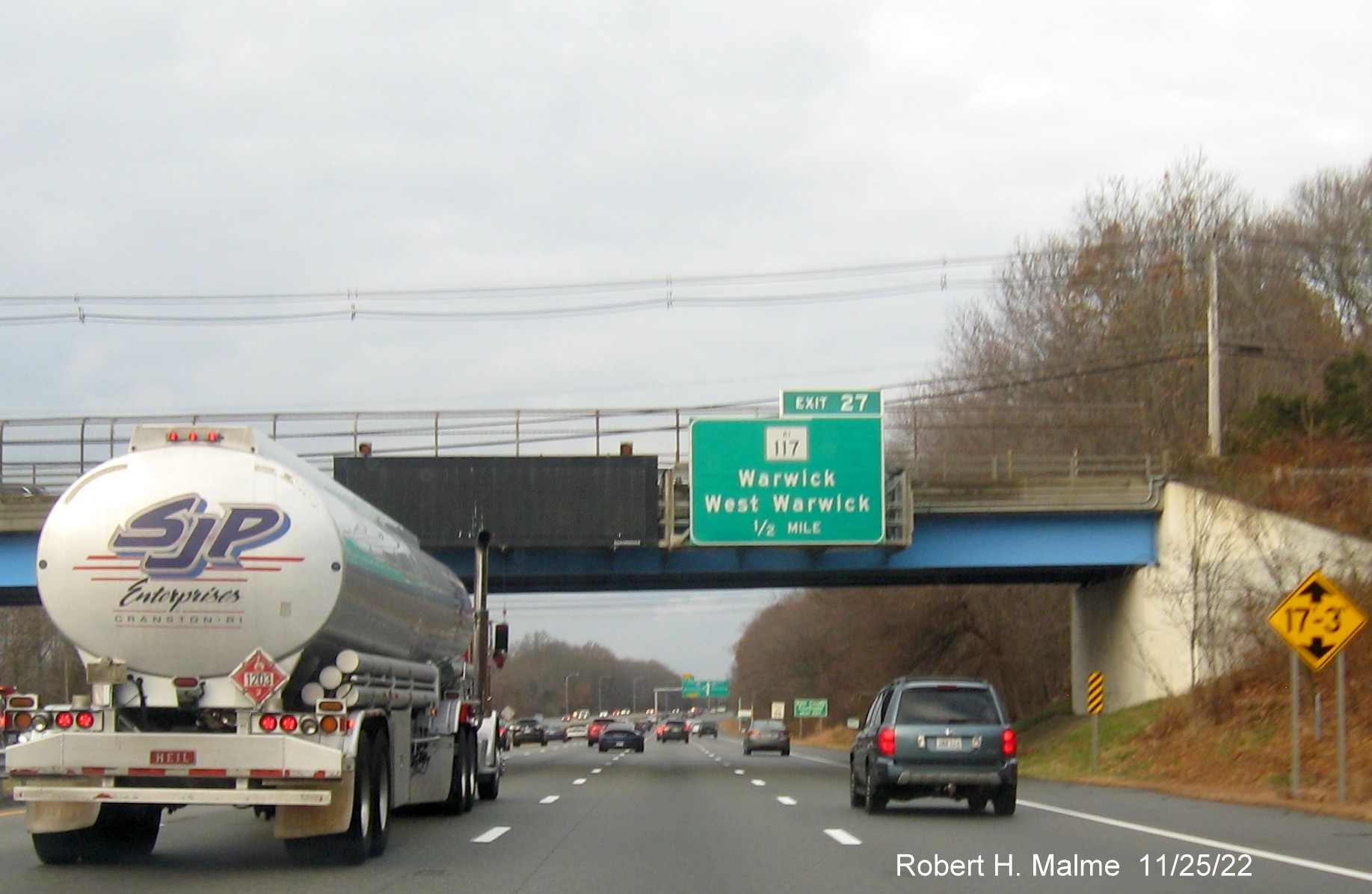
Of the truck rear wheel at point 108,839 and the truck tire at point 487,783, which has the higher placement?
the truck rear wheel at point 108,839

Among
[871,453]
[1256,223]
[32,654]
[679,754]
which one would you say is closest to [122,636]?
[871,453]

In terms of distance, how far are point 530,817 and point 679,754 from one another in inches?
1432

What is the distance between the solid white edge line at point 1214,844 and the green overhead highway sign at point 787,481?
47.4ft

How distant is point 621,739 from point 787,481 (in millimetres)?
29955

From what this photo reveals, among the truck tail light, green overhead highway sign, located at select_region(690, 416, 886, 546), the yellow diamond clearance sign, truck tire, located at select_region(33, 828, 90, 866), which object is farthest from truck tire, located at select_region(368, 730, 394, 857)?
green overhead highway sign, located at select_region(690, 416, 886, 546)

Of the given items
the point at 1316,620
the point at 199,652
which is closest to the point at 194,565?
the point at 199,652

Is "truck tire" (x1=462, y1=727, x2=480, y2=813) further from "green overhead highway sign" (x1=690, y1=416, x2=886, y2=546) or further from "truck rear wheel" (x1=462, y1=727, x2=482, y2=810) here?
"green overhead highway sign" (x1=690, y1=416, x2=886, y2=546)

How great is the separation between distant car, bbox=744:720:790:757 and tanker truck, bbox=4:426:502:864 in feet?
141

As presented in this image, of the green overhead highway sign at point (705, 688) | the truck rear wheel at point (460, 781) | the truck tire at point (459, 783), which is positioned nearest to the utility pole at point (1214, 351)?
the truck rear wheel at point (460, 781)

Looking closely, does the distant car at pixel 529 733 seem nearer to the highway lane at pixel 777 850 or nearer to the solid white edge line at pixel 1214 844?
the highway lane at pixel 777 850

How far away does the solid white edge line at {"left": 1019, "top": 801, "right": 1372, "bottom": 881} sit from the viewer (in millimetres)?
12359

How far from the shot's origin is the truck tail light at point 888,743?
64.0 ft

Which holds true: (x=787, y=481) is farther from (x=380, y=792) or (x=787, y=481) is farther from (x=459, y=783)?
(x=380, y=792)

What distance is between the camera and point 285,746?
12.7 metres
